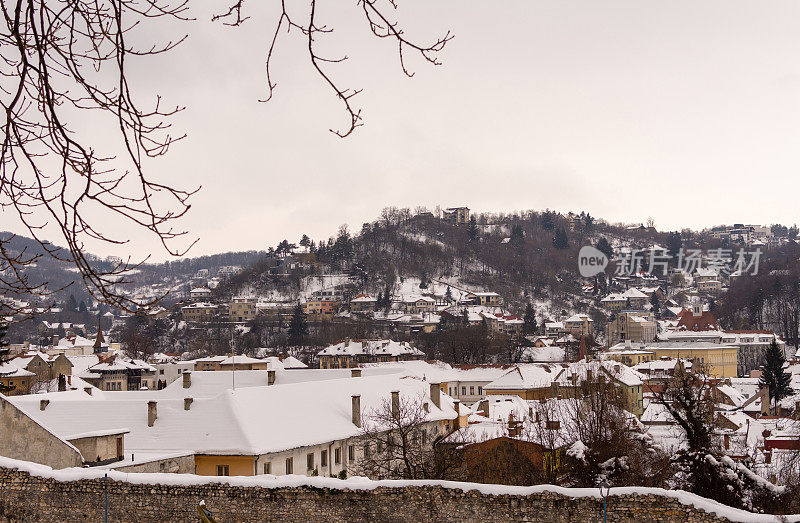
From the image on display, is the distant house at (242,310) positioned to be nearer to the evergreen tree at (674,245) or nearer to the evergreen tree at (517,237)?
the evergreen tree at (517,237)

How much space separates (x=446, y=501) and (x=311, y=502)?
1826 millimetres

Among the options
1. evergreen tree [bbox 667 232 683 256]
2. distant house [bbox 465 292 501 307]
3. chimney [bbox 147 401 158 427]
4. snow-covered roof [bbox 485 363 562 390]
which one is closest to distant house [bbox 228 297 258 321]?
distant house [bbox 465 292 501 307]

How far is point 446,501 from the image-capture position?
10.8m

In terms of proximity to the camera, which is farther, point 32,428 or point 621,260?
point 621,260

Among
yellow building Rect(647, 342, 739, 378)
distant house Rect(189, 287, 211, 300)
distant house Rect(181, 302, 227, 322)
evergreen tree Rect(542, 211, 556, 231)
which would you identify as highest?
evergreen tree Rect(542, 211, 556, 231)

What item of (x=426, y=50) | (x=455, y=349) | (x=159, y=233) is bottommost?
(x=455, y=349)

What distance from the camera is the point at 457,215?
189m

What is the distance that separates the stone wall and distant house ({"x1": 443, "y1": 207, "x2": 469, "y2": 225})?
174 metres

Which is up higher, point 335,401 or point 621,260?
point 621,260

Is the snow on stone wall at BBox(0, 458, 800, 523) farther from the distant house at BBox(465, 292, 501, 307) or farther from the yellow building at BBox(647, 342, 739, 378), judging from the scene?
the distant house at BBox(465, 292, 501, 307)

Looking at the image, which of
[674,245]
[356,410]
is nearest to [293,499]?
[356,410]

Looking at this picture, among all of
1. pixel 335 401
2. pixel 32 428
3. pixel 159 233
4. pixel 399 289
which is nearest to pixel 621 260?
pixel 399 289

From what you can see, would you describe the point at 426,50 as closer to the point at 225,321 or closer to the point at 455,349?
Result: the point at 455,349

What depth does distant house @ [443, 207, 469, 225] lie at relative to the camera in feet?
610
